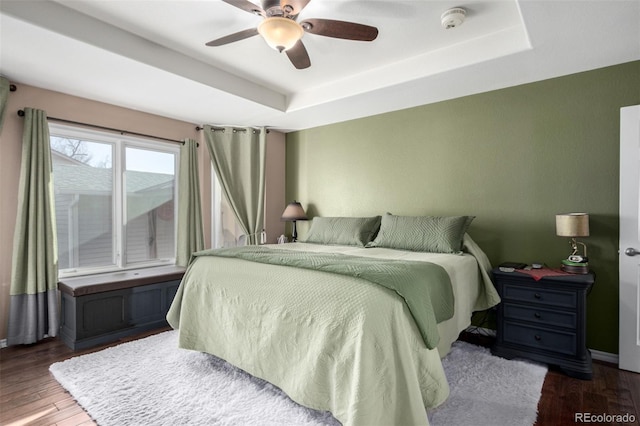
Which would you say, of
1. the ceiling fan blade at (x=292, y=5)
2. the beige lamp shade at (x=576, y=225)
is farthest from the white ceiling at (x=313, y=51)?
the beige lamp shade at (x=576, y=225)

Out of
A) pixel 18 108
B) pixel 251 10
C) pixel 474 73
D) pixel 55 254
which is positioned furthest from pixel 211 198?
pixel 474 73

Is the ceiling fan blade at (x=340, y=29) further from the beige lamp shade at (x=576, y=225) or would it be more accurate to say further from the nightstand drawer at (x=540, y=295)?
the nightstand drawer at (x=540, y=295)

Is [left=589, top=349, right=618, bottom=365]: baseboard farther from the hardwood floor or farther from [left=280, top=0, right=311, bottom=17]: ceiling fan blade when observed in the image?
[left=280, top=0, right=311, bottom=17]: ceiling fan blade

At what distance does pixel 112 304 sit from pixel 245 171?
2203mm

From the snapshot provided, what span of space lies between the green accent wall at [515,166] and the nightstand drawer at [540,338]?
0.54 meters

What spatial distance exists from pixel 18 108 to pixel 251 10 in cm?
255

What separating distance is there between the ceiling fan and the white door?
2043mm

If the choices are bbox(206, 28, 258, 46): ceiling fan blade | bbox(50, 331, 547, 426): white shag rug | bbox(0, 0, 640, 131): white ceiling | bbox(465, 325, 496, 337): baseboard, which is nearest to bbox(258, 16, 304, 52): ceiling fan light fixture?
bbox(206, 28, 258, 46): ceiling fan blade

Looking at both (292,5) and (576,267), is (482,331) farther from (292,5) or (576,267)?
(292,5)

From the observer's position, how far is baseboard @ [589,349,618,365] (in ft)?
8.48

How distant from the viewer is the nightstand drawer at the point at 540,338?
2373 millimetres

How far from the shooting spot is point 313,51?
2.84m

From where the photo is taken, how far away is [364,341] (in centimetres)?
157

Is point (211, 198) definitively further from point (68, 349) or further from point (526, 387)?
point (526, 387)
